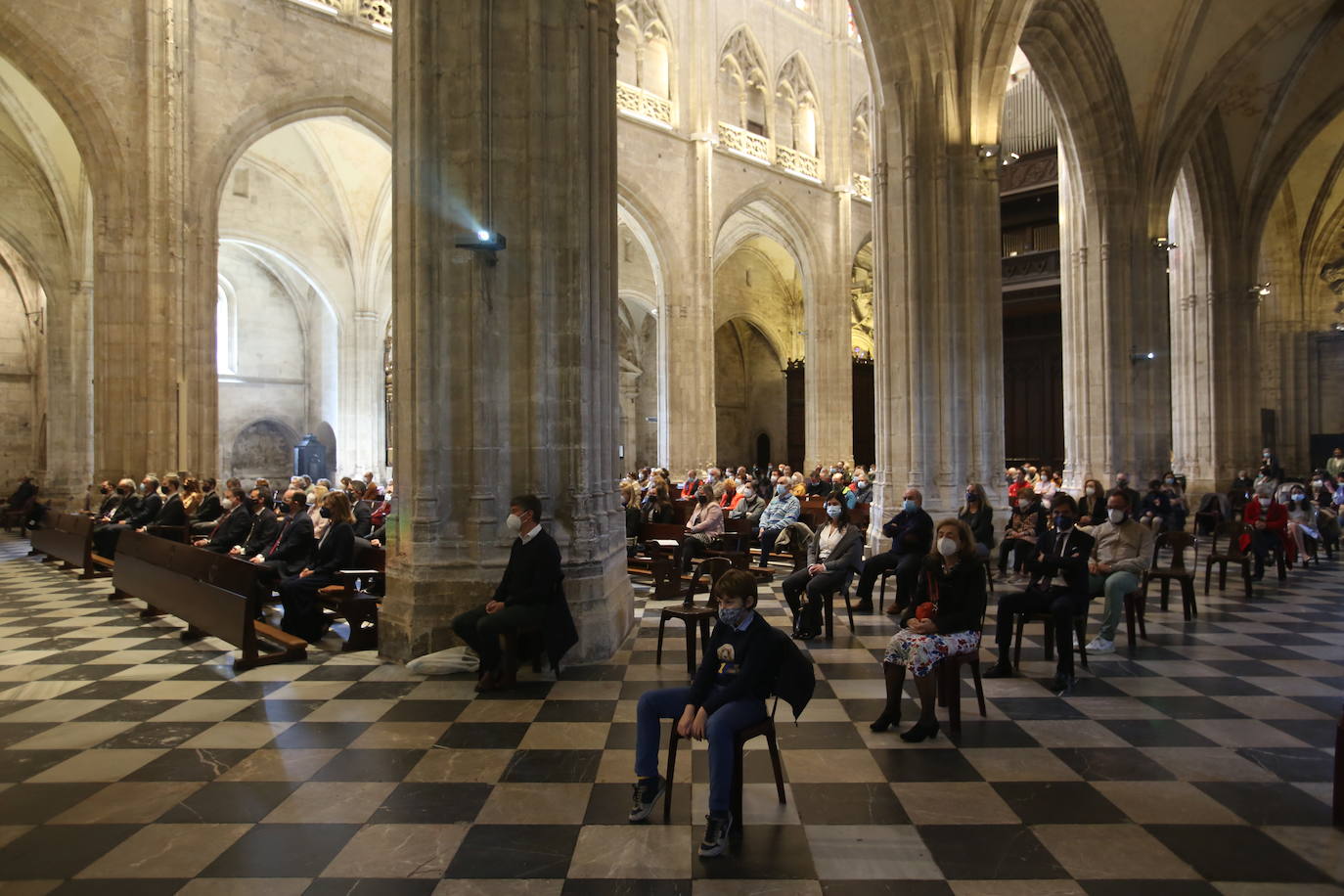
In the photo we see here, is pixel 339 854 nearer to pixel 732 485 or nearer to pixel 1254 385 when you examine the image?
pixel 732 485

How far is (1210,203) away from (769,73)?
12.7m

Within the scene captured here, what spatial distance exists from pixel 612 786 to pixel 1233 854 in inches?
100

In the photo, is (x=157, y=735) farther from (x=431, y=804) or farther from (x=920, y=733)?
(x=920, y=733)

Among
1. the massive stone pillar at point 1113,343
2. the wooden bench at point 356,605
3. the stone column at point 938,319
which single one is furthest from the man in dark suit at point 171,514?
the massive stone pillar at point 1113,343

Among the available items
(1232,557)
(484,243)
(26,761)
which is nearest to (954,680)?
(484,243)

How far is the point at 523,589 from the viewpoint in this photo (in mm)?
5480

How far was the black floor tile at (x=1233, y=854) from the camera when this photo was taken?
293 centimetres

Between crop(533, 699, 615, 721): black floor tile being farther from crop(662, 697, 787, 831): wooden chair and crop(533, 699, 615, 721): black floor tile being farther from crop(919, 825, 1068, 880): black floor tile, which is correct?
crop(919, 825, 1068, 880): black floor tile

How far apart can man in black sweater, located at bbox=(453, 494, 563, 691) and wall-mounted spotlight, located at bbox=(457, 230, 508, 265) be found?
2.05m

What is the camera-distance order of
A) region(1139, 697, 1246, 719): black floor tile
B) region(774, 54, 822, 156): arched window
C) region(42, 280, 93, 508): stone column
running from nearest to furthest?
1. region(1139, 697, 1246, 719): black floor tile
2. region(42, 280, 93, 508): stone column
3. region(774, 54, 822, 156): arched window

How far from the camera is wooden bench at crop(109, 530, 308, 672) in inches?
235

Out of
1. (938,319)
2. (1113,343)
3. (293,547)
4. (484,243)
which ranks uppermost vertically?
(1113,343)

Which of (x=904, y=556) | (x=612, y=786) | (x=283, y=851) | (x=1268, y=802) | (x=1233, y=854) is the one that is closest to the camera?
(x=1233, y=854)

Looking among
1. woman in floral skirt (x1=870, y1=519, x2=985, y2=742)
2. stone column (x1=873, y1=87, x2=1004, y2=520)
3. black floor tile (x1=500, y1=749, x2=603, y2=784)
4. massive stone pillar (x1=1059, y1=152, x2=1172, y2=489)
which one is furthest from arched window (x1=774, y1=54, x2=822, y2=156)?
black floor tile (x1=500, y1=749, x2=603, y2=784)
